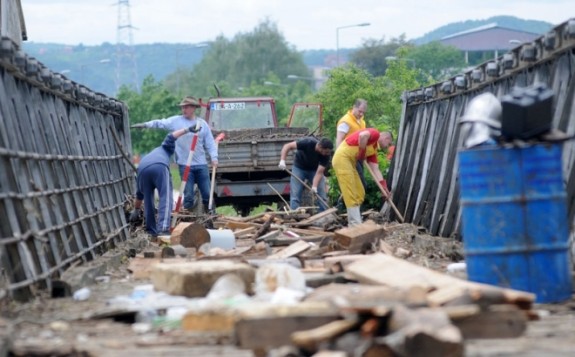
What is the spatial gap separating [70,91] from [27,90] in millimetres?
3596

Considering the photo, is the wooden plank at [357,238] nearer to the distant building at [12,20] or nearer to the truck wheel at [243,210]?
the distant building at [12,20]

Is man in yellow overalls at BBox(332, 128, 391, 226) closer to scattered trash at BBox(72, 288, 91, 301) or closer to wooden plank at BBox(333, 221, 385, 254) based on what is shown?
wooden plank at BBox(333, 221, 385, 254)

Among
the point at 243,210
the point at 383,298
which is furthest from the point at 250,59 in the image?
the point at 383,298

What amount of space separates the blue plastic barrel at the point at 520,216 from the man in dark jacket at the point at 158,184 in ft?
30.5

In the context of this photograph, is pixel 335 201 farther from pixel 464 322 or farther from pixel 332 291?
pixel 464 322

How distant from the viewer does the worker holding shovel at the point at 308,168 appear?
22219mm

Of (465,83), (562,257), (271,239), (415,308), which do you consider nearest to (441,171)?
(465,83)

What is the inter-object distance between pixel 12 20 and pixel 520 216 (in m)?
19.4

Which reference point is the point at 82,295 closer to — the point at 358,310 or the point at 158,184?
the point at 358,310

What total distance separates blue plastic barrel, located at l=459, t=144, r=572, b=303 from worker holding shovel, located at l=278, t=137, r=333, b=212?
39.4 ft

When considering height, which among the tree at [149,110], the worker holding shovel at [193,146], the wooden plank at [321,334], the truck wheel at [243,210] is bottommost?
the tree at [149,110]

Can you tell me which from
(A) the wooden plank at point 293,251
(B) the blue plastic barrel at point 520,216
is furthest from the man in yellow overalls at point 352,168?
(B) the blue plastic barrel at point 520,216

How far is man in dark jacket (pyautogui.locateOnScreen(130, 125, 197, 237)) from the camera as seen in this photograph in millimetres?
18766

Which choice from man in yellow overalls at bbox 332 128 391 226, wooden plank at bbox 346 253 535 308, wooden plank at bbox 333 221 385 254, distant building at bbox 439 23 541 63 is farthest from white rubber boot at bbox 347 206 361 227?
distant building at bbox 439 23 541 63
